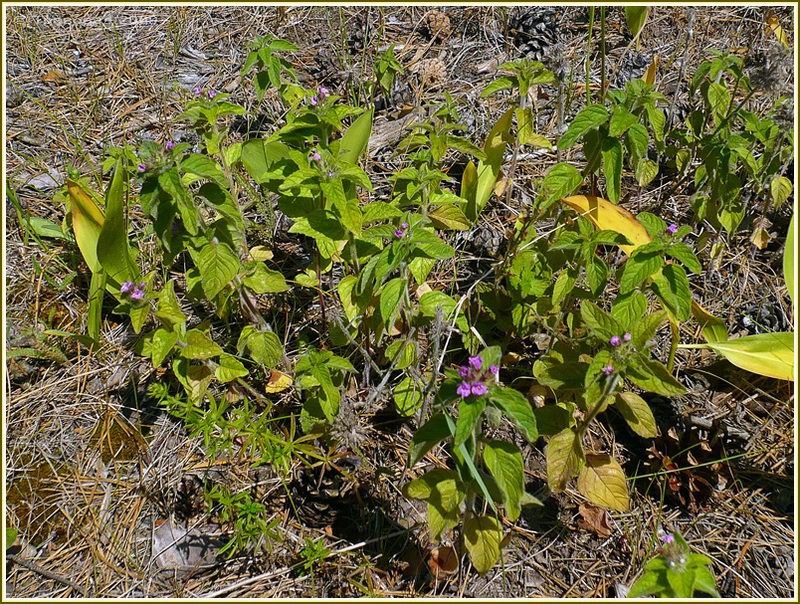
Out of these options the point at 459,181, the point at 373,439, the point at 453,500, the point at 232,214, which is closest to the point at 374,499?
the point at 373,439

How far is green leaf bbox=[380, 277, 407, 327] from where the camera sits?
1.64 metres

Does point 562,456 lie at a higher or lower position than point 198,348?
higher

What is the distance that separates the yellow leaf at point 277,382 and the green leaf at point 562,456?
929mm

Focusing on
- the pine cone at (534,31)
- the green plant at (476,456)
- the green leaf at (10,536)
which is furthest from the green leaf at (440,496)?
the pine cone at (534,31)

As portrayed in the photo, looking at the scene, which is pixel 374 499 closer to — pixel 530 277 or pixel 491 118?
pixel 530 277

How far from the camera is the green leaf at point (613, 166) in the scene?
177 cm

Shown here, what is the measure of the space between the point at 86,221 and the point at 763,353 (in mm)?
2291

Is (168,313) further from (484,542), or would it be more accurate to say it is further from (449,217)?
(484,542)

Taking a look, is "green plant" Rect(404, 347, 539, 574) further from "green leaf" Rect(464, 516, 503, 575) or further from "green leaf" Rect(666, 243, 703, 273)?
"green leaf" Rect(666, 243, 703, 273)

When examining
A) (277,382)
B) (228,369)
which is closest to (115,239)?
(228,369)

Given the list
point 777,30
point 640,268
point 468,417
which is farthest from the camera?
point 777,30

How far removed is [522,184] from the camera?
2770 millimetres

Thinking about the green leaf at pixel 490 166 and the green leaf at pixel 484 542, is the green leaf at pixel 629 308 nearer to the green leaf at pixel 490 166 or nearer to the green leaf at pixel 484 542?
the green leaf at pixel 484 542

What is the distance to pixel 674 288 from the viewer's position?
5.38 feet
